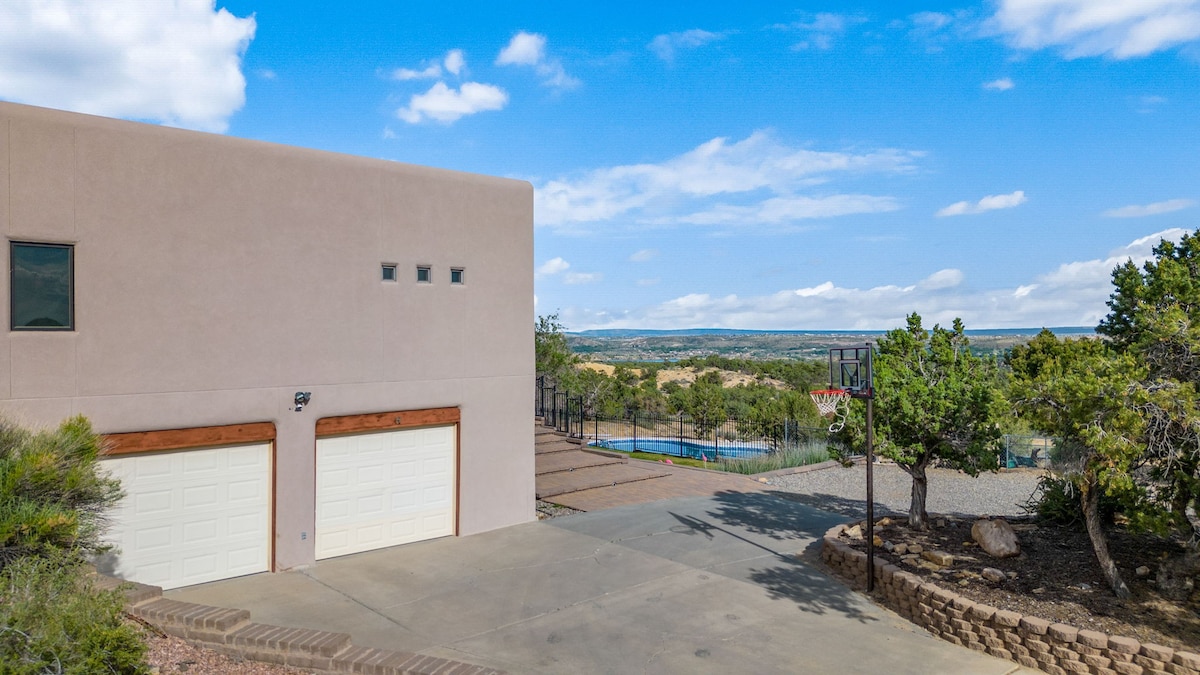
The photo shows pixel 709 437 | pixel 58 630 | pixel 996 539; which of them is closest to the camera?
pixel 58 630

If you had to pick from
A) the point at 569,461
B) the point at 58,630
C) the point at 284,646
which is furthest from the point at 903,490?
the point at 58,630

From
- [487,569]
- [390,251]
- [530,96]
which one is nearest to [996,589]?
[487,569]

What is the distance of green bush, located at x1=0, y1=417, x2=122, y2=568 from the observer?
236 inches

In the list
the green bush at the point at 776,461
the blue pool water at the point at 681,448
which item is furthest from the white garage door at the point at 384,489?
the blue pool water at the point at 681,448

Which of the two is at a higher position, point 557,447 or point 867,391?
point 867,391

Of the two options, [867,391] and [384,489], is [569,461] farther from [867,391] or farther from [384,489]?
[867,391]

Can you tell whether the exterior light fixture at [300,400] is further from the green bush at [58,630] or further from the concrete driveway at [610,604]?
the green bush at [58,630]

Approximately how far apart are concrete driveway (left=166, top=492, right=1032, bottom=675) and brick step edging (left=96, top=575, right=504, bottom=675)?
3.07 ft

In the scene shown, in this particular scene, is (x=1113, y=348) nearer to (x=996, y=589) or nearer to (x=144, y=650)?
(x=996, y=589)

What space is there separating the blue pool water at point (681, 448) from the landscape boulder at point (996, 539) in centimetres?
1218

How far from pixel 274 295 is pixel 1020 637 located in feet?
33.7

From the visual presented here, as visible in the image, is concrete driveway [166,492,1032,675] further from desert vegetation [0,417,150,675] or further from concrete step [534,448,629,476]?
concrete step [534,448,629,476]

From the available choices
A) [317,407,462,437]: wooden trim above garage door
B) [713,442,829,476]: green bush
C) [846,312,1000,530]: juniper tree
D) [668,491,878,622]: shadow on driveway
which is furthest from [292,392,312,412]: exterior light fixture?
[713,442,829,476]: green bush

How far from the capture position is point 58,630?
16.5 ft
